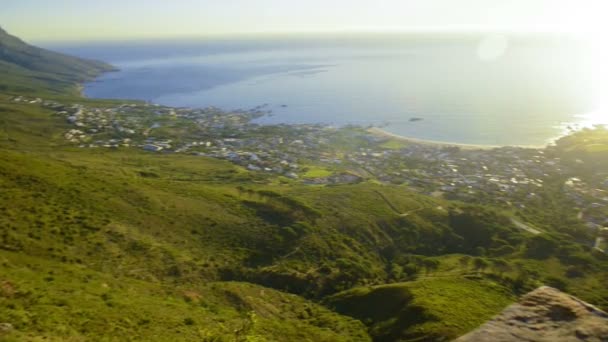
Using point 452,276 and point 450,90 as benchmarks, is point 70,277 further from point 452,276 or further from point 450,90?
point 450,90

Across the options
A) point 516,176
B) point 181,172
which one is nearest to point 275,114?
point 181,172

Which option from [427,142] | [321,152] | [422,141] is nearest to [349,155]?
[321,152]

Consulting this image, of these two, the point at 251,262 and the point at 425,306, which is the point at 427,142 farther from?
the point at 425,306

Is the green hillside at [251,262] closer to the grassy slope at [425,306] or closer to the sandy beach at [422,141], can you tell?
the grassy slope at [425,306]

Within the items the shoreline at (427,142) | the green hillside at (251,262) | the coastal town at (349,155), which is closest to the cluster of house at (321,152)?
the coastal town at (349,155)

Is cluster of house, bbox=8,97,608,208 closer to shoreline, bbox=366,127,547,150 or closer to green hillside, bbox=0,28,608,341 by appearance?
shoreline, bbox=366,127,547,150

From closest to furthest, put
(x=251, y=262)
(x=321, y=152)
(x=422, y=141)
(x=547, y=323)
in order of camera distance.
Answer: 1. (x=547, y=323)
2. (x=251, y=262)
3. (x=321, y=152)
4. (x=422, y=141)
